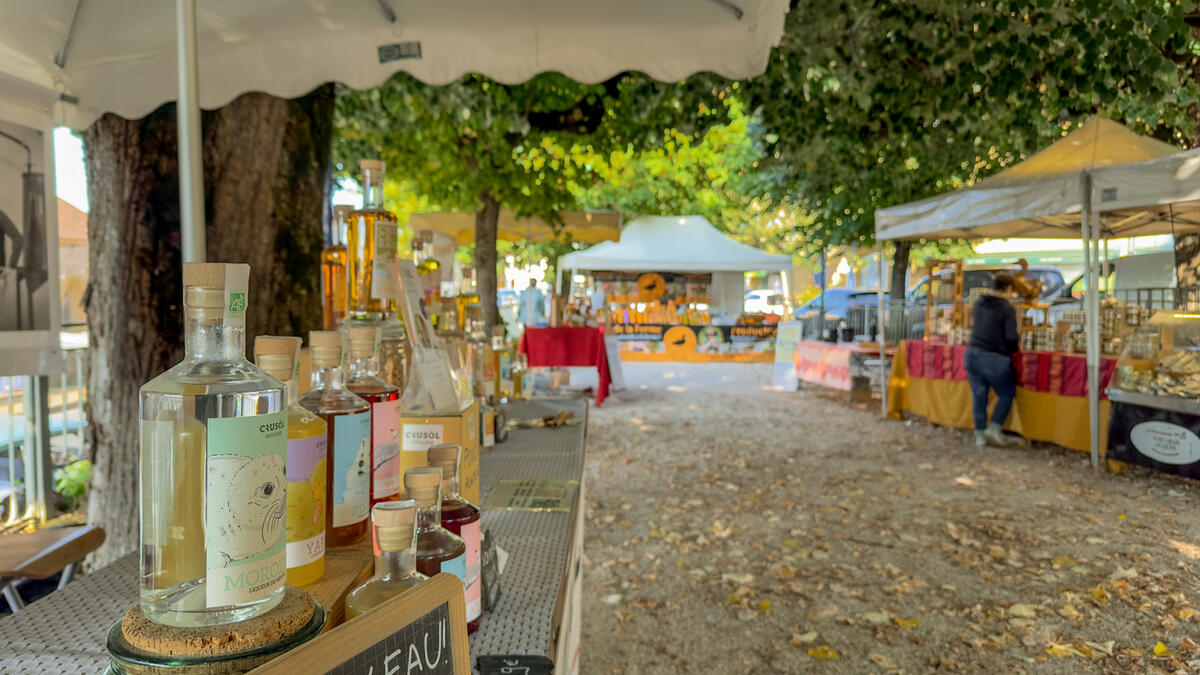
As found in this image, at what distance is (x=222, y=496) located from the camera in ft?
2.08

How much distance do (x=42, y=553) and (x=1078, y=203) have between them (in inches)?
247

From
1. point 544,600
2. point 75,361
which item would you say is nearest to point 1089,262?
point 544,600

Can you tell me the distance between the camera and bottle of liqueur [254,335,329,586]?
878mm

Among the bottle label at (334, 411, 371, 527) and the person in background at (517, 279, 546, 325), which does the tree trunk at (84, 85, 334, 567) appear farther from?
the person in background at (517, 279, 546, 325)

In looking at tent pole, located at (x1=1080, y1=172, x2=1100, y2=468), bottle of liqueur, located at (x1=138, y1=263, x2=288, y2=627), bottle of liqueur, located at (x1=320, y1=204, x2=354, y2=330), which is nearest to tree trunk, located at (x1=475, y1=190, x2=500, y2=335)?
tent pole, located at (x1=1080, y1=172, x2=1100, y2=468)

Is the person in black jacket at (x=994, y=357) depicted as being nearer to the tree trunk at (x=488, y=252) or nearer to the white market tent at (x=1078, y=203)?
the white market tent at (x=1078, y=203)

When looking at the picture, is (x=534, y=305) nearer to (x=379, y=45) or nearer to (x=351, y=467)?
(x=379, y=45)

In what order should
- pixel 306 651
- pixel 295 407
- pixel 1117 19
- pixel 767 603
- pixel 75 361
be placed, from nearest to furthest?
pixel 306 651, pixel 295 407, pixel 767 603, pixel 1117 19, pixel 75 361

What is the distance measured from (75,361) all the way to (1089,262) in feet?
23.7

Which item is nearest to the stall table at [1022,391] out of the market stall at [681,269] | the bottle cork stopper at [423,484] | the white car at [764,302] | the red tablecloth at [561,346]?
the red tablecloth at [561,346]

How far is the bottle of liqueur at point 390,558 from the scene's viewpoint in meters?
0.77

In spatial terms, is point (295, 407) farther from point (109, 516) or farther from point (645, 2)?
point (109, 516)

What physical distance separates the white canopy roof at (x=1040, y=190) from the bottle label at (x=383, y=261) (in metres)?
5.52

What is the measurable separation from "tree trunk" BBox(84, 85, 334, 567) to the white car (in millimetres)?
21802
